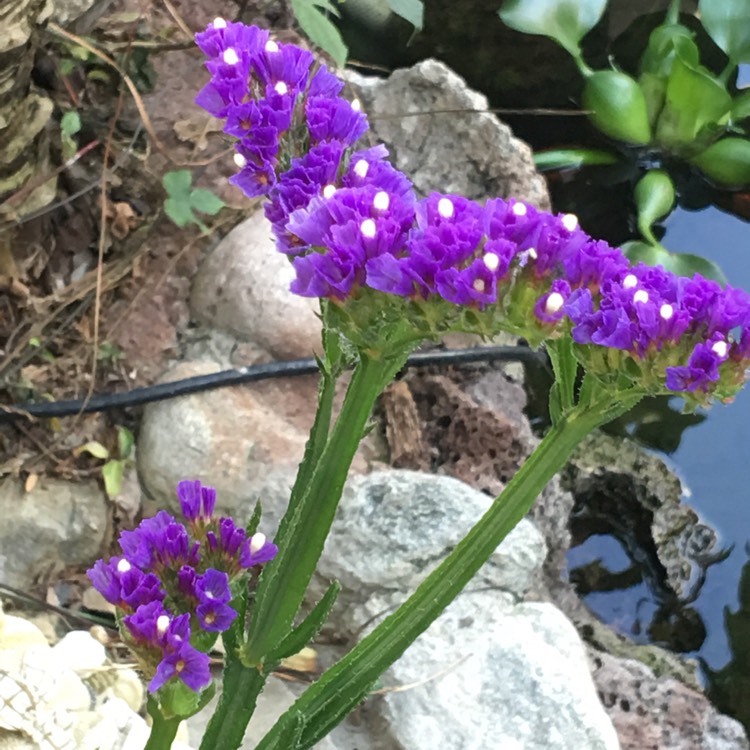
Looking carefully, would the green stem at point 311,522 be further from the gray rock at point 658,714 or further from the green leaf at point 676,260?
the green leaf at point 676,260

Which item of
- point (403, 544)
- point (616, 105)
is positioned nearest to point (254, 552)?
point (403, 544)

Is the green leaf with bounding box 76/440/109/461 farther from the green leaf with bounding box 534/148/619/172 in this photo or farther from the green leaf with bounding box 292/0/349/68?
the green leaf with bounding box 534/148/619/172

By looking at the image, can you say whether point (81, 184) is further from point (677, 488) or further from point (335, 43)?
point (677, 488)

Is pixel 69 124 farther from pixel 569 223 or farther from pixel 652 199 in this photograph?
pixel 652 199

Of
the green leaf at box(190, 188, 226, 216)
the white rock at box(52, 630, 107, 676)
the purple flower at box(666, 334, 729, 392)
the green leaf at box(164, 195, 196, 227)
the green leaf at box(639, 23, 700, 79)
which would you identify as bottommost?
the white rock at box(52, 630, 107, 676)

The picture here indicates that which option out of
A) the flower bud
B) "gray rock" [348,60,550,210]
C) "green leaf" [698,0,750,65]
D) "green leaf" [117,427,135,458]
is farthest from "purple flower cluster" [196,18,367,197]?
"green leaf" [698,0,750,65]
